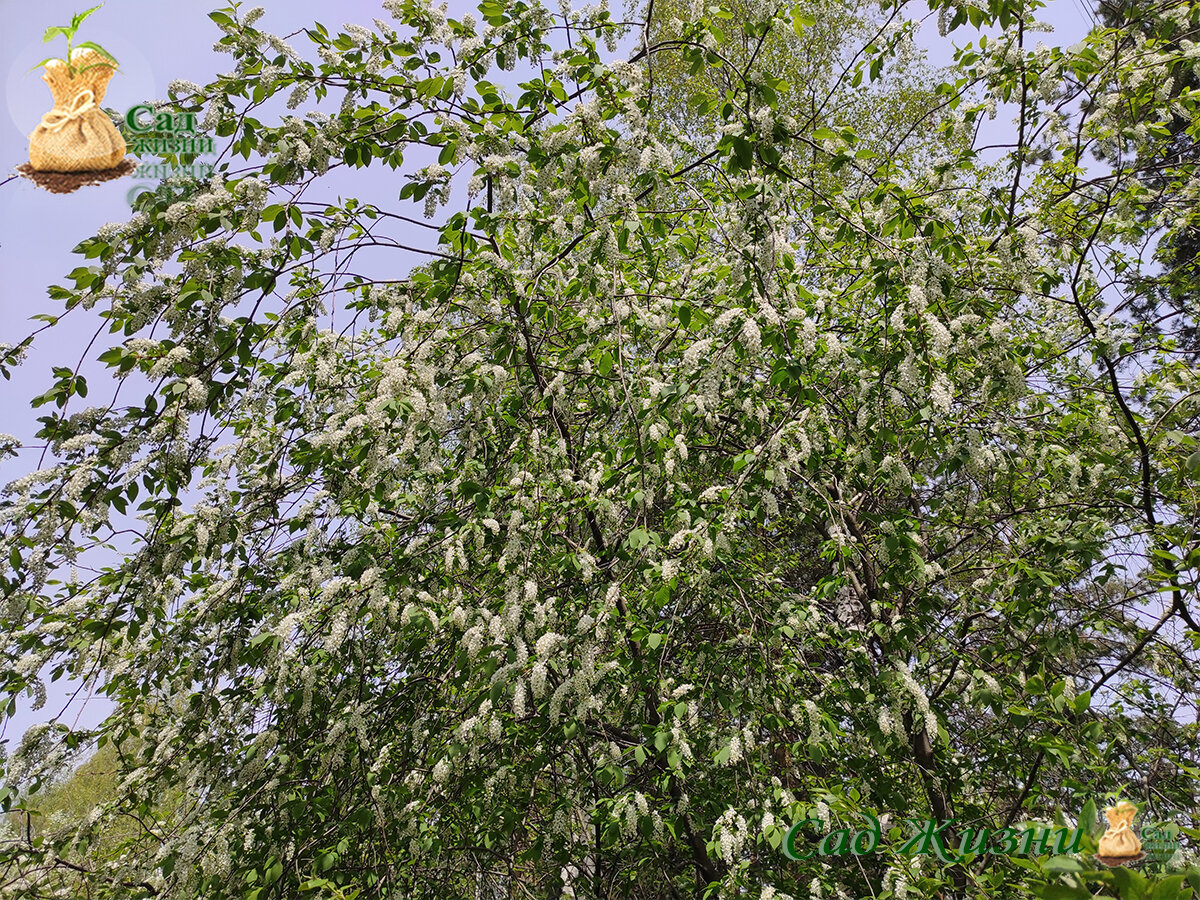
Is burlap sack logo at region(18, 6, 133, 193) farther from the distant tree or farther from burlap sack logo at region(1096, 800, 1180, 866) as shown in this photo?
the distant tree

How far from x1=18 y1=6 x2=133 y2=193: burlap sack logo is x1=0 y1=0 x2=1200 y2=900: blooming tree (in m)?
0.45

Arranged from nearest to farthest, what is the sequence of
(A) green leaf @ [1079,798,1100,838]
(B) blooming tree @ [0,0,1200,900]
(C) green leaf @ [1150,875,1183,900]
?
(C) green leaf @ [1150,875,1183,900] → (A) green leaf @ [1079,798,1100,838] → (B) blooming tree @ [0,0,1200,900]

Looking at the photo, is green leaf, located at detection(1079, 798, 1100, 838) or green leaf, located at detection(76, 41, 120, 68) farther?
green leaf, located at detection(76, 41, 120, 68)

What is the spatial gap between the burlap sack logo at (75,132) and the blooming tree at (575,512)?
0.45 m

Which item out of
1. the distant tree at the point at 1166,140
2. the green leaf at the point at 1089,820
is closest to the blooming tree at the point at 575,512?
the distant tree at the point at 1166,140

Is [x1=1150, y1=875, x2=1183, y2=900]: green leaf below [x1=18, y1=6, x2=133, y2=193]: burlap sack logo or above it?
below

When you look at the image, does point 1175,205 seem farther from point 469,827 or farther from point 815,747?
point 469,827

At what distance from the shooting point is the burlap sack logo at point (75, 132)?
254 cm

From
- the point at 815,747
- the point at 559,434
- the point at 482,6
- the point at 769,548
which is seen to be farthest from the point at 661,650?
the point at 482,6

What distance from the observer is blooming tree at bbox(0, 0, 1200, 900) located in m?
2.39

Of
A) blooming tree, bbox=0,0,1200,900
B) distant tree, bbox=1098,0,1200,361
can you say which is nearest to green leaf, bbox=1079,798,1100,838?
blooming tree, bbox=0,0,1200,900

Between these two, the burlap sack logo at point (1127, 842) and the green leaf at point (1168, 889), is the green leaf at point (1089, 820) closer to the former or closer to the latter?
the burlap sack logo at point (1127, 842)

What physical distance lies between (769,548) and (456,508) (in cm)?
198

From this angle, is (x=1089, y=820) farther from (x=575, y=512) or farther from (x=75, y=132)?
(x=75, y=132)
